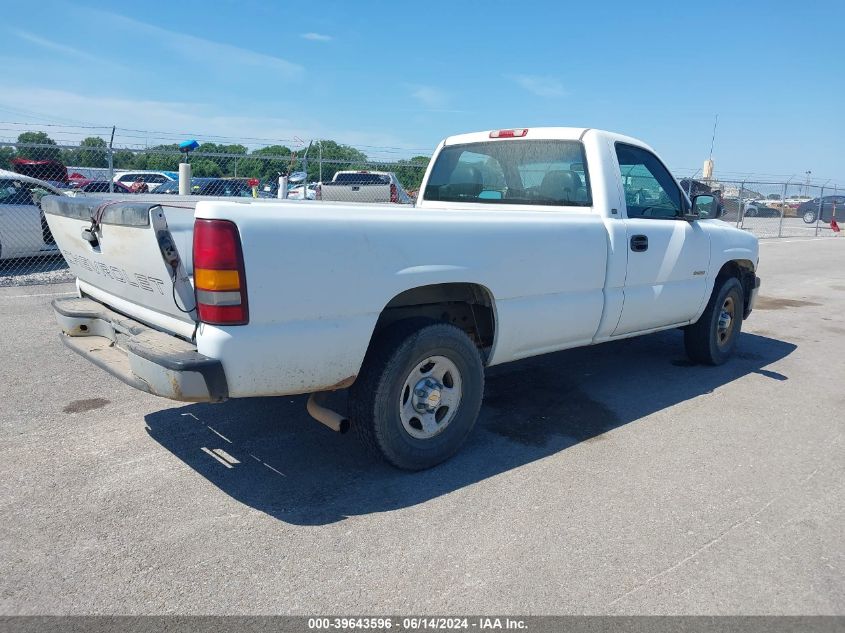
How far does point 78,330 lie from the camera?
400cm

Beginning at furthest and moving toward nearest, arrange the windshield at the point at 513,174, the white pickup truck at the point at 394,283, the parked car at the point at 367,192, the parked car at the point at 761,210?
the parked car at the point at 761,210
the parked car at the point at 367,192
the windshield at the point at 513,174
the white pickup truck at the point at 394,283

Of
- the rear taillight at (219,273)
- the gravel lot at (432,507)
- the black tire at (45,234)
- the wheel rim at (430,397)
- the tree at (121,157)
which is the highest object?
the tree at (121,157)

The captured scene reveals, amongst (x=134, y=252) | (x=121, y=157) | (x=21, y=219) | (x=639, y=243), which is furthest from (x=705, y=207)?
(x=121, y=157)

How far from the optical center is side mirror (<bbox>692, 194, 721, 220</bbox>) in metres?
5.51

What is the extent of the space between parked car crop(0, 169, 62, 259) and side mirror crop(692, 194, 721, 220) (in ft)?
30.2

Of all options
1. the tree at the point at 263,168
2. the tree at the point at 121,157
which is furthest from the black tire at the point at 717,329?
the tree at the point at 263,168

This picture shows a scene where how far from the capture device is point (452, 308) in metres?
4.07

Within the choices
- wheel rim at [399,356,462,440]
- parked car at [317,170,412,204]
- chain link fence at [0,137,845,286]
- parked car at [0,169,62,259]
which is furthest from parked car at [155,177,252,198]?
wheel rim at [399,356,462,440]

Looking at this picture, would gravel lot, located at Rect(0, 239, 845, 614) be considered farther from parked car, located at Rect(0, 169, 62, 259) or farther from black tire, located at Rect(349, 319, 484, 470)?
parked car, located at Rect(0, 169, 62, 259)

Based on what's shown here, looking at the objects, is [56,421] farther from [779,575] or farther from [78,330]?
[779,575]

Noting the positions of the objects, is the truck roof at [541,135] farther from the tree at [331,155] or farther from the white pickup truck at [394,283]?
the tree at [331,155]

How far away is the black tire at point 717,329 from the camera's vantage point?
601cm

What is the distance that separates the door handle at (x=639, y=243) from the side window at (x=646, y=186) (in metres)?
0.21

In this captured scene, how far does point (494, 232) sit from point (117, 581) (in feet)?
8.23
